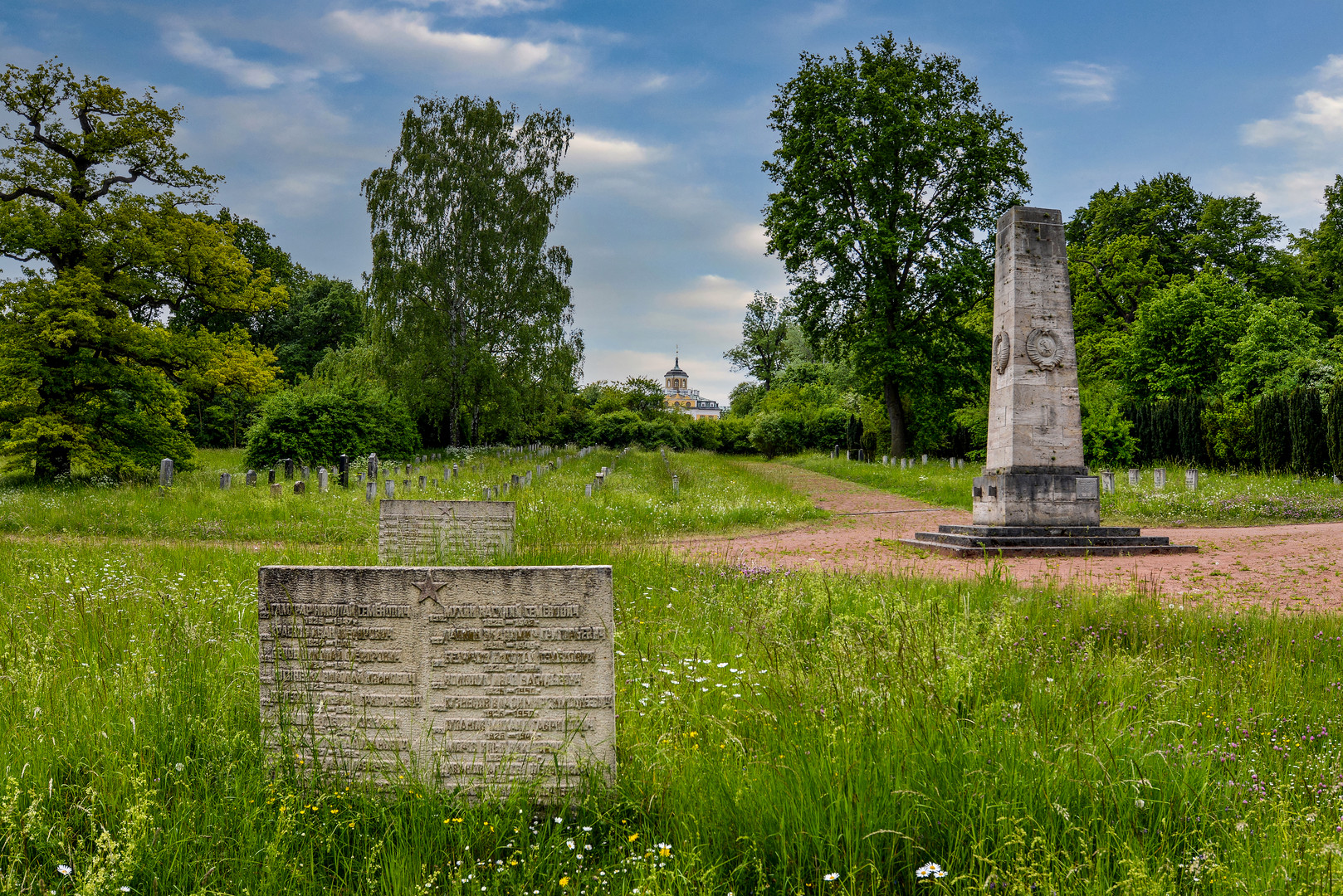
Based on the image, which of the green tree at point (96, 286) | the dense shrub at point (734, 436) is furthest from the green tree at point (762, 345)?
the green tree at point (96, 286)

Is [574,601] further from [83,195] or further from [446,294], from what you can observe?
[446,294]

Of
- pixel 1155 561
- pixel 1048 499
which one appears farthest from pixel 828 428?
pixel 1155 561

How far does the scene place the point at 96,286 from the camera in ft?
58.1

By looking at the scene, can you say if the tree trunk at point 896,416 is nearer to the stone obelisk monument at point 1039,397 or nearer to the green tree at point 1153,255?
the green tree at point 1153,255

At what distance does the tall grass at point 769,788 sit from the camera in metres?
2.32

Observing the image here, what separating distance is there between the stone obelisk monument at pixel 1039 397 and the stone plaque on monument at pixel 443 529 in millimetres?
8726

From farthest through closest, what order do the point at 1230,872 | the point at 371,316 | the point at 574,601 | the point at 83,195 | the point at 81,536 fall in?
the point at 371,316
the point at 83,195
the point at 81,536
the point at 574,601
the point at 1230,872

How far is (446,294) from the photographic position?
31.7 metres

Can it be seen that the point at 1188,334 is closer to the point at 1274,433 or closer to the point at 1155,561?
the point at 1274,433

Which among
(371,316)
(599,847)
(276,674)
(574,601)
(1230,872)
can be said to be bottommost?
(599,847)

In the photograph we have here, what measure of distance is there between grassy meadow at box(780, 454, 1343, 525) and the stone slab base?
330 centimetres

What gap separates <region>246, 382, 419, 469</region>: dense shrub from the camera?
76.5 feet

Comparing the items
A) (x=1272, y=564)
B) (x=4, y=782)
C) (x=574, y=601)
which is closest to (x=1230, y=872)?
(x=574, y=601)

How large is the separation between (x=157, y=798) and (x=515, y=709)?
4.39 ft
